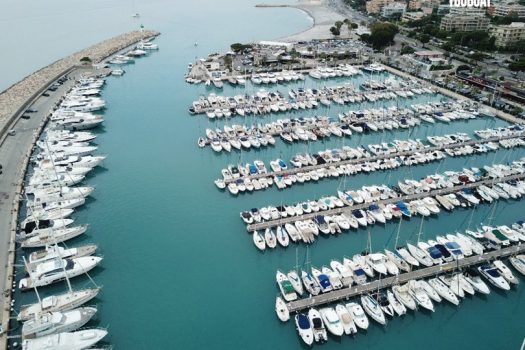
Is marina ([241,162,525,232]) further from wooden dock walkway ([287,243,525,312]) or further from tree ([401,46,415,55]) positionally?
tree ([401,46,415,55])

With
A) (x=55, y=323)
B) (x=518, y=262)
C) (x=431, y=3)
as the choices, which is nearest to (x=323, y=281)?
(x=518, y=262)

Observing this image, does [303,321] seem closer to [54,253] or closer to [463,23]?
[54,253]

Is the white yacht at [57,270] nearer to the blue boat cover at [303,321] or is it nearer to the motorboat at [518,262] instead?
the blue boat cover at [303,321]

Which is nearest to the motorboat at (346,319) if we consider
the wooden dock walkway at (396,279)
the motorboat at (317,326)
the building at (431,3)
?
the wooden dock walkway at (396,279)

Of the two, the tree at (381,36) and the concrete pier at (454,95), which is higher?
the tree at (381,36)

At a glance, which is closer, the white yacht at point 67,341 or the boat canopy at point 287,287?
the white yacht at point 67,341

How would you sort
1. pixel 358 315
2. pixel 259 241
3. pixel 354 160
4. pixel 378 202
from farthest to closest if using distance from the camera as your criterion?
pixel 354 160 < pixel 378 202 < pixel 259 241 < pixel 358 315
